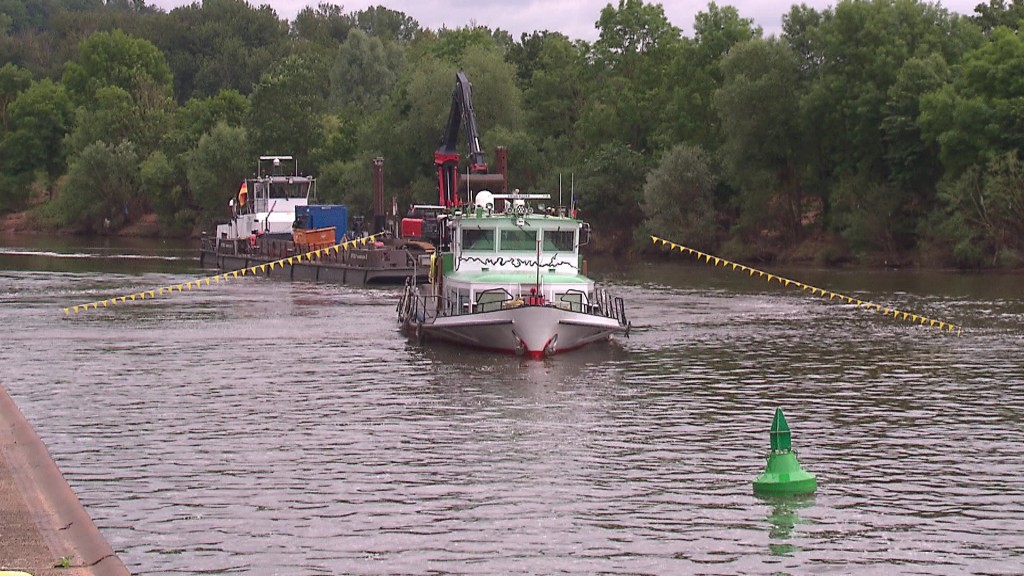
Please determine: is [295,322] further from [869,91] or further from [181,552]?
[869,91]

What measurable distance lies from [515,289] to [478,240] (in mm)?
2906

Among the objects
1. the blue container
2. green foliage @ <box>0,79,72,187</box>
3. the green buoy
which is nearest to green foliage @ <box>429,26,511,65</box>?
green foliage @ <box>0,79,72,187</box>

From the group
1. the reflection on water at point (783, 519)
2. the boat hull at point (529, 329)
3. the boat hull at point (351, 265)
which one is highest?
the boat hull at point (351, 265)

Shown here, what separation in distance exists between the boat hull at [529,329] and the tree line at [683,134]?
41.3m

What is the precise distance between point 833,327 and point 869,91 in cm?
4030

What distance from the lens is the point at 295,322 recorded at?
55500mm

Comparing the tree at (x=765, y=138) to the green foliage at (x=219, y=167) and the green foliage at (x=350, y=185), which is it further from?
the green foliage at (x=219, y=167)

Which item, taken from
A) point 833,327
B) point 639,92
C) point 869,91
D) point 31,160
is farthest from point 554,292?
point 31,160

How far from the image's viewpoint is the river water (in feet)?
71.4

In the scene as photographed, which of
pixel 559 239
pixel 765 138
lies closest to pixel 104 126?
pixel 765 138

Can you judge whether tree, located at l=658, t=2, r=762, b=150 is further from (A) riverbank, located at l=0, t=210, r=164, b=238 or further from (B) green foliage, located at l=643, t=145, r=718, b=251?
(A) riverbank, located at l=0, t=210, r=164, b=238

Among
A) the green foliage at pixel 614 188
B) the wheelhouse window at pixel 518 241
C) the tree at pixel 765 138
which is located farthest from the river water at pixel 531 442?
the green foliage at pixel 614 188

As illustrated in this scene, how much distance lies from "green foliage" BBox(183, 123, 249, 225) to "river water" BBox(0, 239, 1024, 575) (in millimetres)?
77454

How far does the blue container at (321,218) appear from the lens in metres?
94.5
